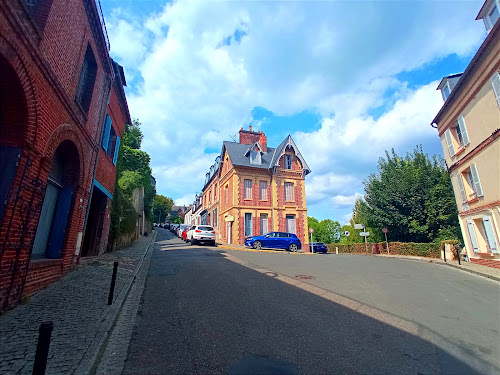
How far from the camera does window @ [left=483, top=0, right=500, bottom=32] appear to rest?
11258 millimetres

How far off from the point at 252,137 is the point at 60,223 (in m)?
24.6

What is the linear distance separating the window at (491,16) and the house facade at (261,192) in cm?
1682

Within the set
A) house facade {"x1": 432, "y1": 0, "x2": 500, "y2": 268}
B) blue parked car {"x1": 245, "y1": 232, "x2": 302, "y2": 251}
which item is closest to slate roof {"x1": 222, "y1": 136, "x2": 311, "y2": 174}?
blue parked car {"x1": 245, "y1": 232, "x2": 302, "y2": 251}

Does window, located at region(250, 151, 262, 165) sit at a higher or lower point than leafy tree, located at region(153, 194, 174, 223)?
lower

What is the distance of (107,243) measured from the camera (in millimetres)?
12656

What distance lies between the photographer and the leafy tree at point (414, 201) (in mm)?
19594

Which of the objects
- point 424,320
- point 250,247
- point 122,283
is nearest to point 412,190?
point 250,247

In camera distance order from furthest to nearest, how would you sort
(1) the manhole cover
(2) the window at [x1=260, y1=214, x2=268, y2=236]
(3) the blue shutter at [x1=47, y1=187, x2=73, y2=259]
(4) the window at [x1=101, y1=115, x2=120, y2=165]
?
(2) the window at [x1=260, y1=214, x2=268, y2=236]
(4) the window at [x1=101, y1=115, x2=120, y2=165]
(1) the manhole cover
(3) the blue shutter at [x1=47, y1=187, x2=73, y2=259]

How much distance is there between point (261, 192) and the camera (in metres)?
25.4

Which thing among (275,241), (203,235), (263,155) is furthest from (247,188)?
(203,235)

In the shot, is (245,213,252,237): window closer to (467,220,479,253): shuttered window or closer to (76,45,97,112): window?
(467,220,479,253): shuttered window

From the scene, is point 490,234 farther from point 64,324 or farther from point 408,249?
point 64,324

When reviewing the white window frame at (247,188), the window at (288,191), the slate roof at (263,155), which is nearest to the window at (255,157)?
the slate roof at (263,155)

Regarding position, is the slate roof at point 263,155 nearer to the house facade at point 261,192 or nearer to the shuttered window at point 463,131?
the house facade at point 261,192
